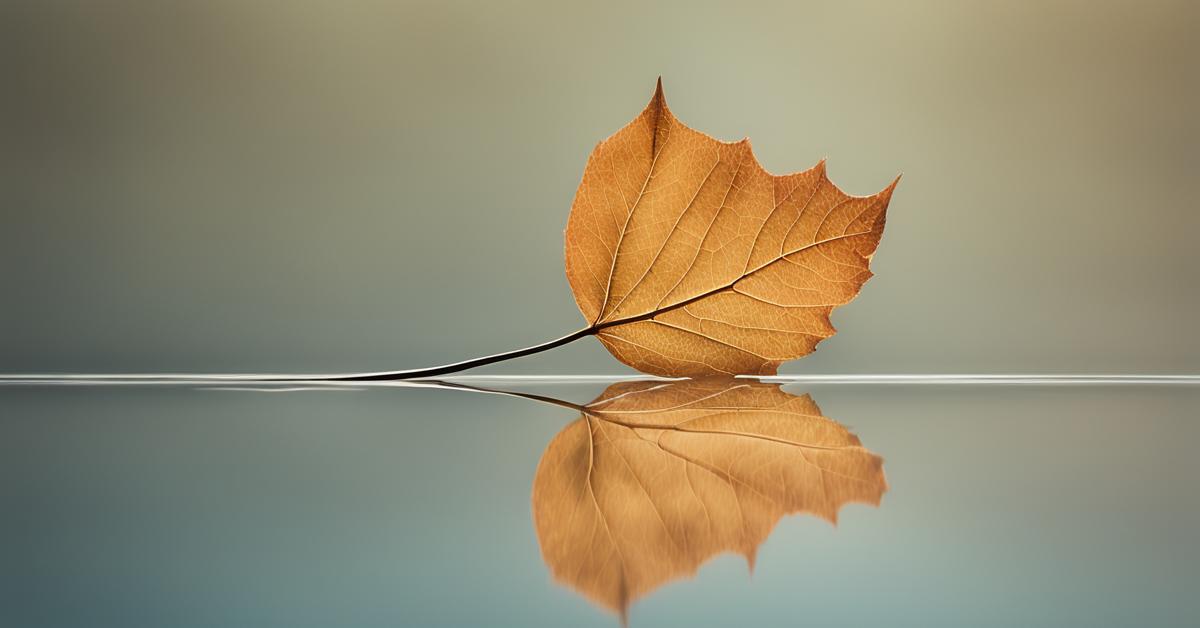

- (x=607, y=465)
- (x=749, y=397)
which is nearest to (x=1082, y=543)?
(x=607, y=465)

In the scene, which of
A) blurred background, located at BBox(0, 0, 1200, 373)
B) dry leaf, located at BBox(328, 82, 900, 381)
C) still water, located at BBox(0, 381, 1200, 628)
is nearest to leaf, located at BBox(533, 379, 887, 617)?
still water, located at BBox(0, 381, 1200, 628)

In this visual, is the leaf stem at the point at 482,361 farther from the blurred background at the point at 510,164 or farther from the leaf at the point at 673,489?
the blurred background at the point at 510,164

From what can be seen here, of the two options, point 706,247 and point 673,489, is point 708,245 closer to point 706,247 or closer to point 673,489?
point 706,247

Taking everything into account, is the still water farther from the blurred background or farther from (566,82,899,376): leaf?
the blurred background

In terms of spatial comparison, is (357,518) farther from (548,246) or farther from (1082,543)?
(548,246)

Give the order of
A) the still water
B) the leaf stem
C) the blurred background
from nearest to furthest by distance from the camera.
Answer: the still water < the leaf stem < the blurred background

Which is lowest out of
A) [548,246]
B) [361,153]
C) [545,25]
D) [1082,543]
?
[1082,543]
